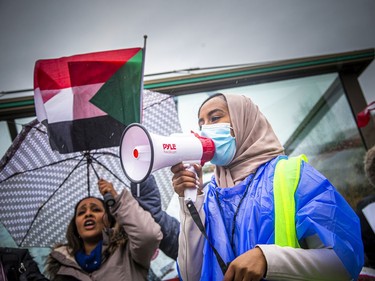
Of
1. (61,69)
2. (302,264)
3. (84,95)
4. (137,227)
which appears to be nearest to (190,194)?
(302,264)

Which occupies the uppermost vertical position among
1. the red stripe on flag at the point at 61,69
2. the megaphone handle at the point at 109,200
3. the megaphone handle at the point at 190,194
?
the red stripe on flag at the point at 61,69

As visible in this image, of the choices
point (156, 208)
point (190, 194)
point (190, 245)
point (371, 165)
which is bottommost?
point (371, 165)

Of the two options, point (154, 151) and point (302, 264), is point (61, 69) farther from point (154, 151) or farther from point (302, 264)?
point (302, 264)

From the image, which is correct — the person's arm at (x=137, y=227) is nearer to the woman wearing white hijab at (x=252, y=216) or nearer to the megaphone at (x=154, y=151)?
the woman wearing white hijab at (x=252, y=216)

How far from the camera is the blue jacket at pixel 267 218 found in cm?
110

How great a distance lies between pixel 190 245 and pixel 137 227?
41.4 inches

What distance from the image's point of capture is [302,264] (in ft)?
3.51

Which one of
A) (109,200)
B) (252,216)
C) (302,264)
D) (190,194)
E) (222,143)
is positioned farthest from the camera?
(109,200)

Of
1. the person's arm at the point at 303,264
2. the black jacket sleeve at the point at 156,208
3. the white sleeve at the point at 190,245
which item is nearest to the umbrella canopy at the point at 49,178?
the black jacket sleeve at the point at 156,208

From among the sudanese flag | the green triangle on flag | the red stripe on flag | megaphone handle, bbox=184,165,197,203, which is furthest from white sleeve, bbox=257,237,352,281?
the red stripe on flag

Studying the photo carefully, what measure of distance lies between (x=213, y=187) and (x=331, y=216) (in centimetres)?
75

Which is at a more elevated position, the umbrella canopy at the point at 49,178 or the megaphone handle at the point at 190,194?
the umbrella canopy at the point at 49,178

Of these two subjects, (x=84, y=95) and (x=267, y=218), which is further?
(x=84, y=95)

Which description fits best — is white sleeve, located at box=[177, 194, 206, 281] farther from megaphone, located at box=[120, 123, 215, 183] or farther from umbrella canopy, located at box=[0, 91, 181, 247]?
umbrella canopy, located at box=[0, 91, 181, 247]
